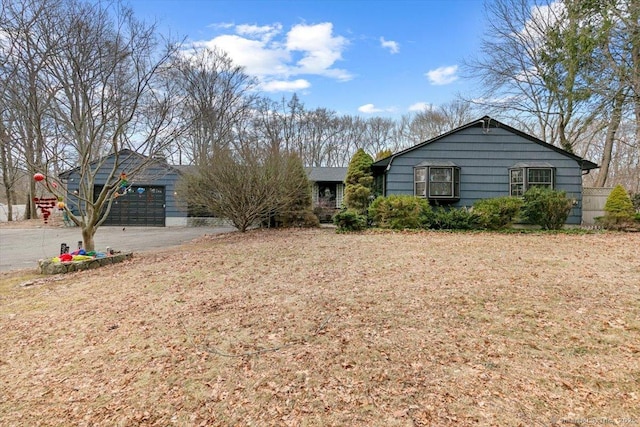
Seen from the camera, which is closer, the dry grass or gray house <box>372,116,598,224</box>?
the dry grass

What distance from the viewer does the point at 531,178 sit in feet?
38.2

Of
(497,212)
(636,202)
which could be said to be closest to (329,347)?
(497,212)

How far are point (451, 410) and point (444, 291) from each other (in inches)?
96.4

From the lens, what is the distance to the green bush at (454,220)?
426 inches

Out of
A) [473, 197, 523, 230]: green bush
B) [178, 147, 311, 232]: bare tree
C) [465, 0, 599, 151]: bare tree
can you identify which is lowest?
[473, 197, 523, 230]: green bush

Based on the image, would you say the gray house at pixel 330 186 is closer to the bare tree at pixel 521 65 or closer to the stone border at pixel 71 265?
the bare tree at pixel 521 65

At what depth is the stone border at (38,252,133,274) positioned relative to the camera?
617 cm

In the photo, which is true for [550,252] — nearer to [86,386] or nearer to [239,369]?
[239,369]

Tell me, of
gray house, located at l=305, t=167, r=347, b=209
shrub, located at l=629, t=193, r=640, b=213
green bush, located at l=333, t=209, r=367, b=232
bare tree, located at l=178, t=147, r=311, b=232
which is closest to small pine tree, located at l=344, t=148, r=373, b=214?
green bush, located at l=333, t=209, r=367, b=232

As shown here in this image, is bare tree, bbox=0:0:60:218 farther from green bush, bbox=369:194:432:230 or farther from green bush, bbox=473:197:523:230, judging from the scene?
green bush, bbox=473:197:523:230

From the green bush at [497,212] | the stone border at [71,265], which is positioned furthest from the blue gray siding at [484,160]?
the stone border at [71,265]

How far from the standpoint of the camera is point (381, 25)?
12828 mm

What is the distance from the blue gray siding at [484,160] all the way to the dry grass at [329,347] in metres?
6.48

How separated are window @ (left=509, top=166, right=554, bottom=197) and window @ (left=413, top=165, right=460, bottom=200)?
2105 mm
